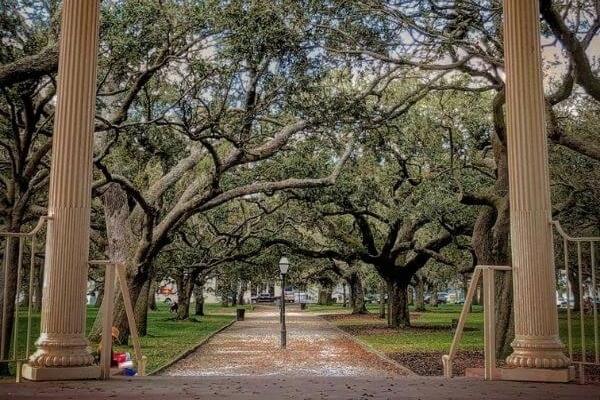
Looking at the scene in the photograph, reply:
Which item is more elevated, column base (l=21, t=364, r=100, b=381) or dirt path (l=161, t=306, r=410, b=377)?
column base (l=21, t=364, r=100, b=381)

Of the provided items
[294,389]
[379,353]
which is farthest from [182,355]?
[294,389]

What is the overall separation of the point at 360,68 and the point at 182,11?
10.7 feet

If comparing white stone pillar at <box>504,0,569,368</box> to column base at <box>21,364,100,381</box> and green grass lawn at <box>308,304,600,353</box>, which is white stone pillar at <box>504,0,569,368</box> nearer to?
column base at <box>21,364,100,381</box>

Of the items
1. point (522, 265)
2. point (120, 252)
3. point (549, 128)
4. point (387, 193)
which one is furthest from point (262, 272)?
point (522, 265)

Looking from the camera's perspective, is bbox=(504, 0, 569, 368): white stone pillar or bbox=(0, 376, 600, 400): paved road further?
bbox=(504, 0, 569, 368): white stone pillar

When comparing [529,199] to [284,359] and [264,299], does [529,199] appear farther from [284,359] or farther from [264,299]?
[264,299]

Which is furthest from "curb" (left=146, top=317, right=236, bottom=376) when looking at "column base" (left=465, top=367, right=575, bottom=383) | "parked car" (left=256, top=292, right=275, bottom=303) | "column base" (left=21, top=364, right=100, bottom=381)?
"parked car" (left=256, top=292, right=275, bottom=303)

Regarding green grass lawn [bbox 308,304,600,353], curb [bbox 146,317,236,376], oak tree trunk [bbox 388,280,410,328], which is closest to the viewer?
curb [bbox 146,317,236,376]

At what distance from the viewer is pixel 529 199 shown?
516 cm

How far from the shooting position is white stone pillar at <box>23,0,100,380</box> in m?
4.92

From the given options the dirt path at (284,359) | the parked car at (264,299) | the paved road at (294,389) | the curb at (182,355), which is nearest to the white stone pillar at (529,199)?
the paved road at (294,389)

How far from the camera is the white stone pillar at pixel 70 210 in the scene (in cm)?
492

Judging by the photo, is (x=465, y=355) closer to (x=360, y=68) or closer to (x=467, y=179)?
(x=467, y=179)

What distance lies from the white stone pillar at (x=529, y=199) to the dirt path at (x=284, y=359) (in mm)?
5540
